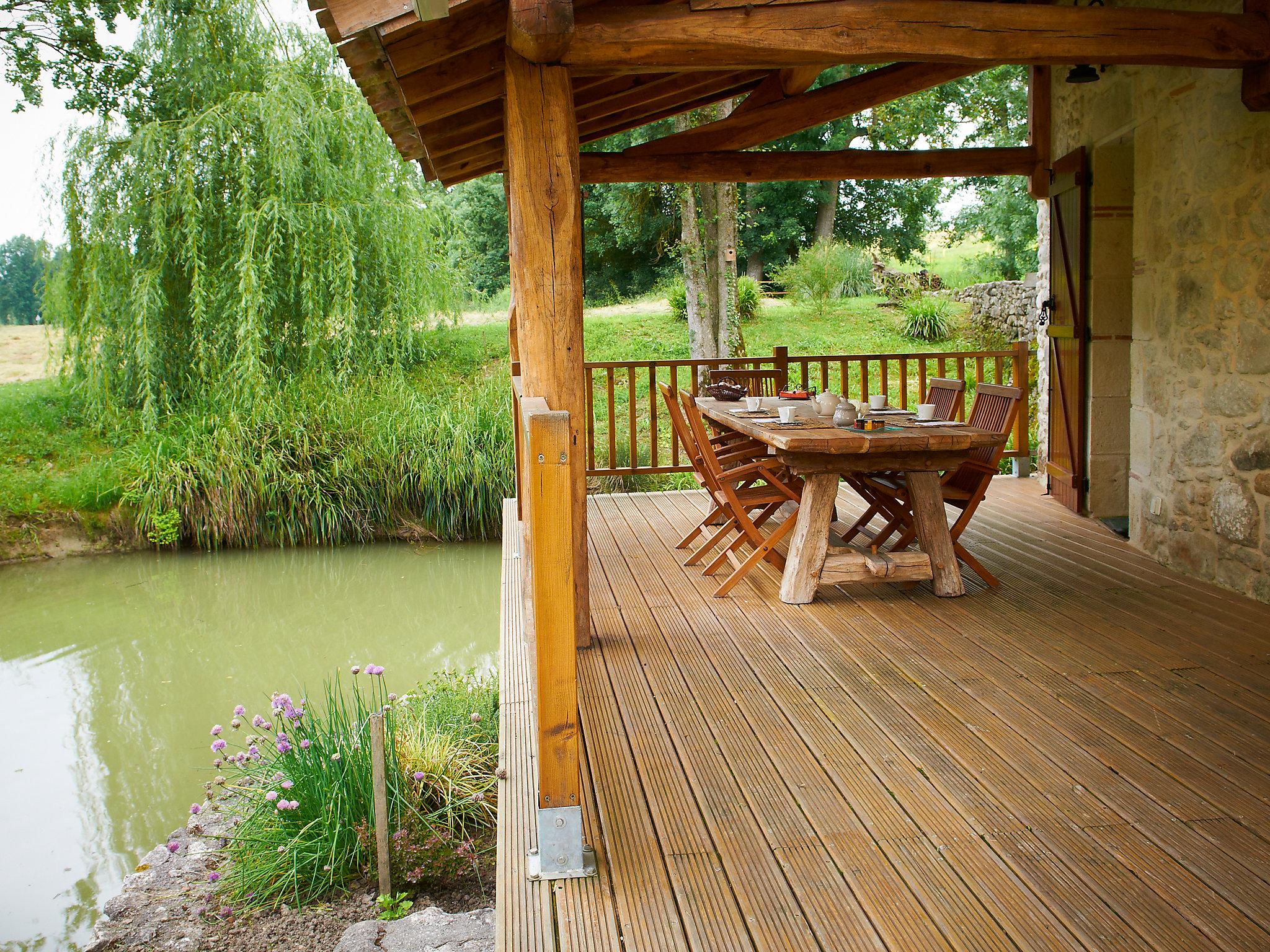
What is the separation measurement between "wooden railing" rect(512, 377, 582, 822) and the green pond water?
2479 millimetres

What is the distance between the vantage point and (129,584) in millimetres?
8664

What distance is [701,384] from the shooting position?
1106 centimetres

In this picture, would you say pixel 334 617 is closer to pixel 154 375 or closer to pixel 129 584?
pixel 129 584

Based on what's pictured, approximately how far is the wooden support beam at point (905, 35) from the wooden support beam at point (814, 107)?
7.10 ft

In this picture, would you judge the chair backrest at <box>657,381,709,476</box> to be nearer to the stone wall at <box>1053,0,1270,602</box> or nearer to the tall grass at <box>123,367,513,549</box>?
the stone wall at <box>1053,0,1270,602</box>

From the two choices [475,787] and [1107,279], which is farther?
[1107,279]

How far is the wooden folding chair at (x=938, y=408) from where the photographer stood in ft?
17.7

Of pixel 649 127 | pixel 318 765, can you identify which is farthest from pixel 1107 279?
pixel 649 127

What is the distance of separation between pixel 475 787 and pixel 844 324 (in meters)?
12.7

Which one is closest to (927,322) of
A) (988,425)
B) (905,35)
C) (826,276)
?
(826,276)

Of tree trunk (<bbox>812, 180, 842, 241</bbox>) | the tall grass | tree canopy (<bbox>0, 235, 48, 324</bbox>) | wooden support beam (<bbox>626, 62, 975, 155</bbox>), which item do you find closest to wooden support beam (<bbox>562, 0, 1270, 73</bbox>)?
wooden support beam (<bbox>626, 62, 975, 155</bbox>)

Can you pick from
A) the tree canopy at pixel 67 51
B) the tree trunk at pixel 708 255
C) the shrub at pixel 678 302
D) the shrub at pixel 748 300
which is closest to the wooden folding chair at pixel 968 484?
the tree trunk at pixel 708 255

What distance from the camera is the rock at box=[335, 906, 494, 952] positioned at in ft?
9.74

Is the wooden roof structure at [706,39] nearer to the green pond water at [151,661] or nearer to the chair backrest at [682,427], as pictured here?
the chair backrest at [682,427]
